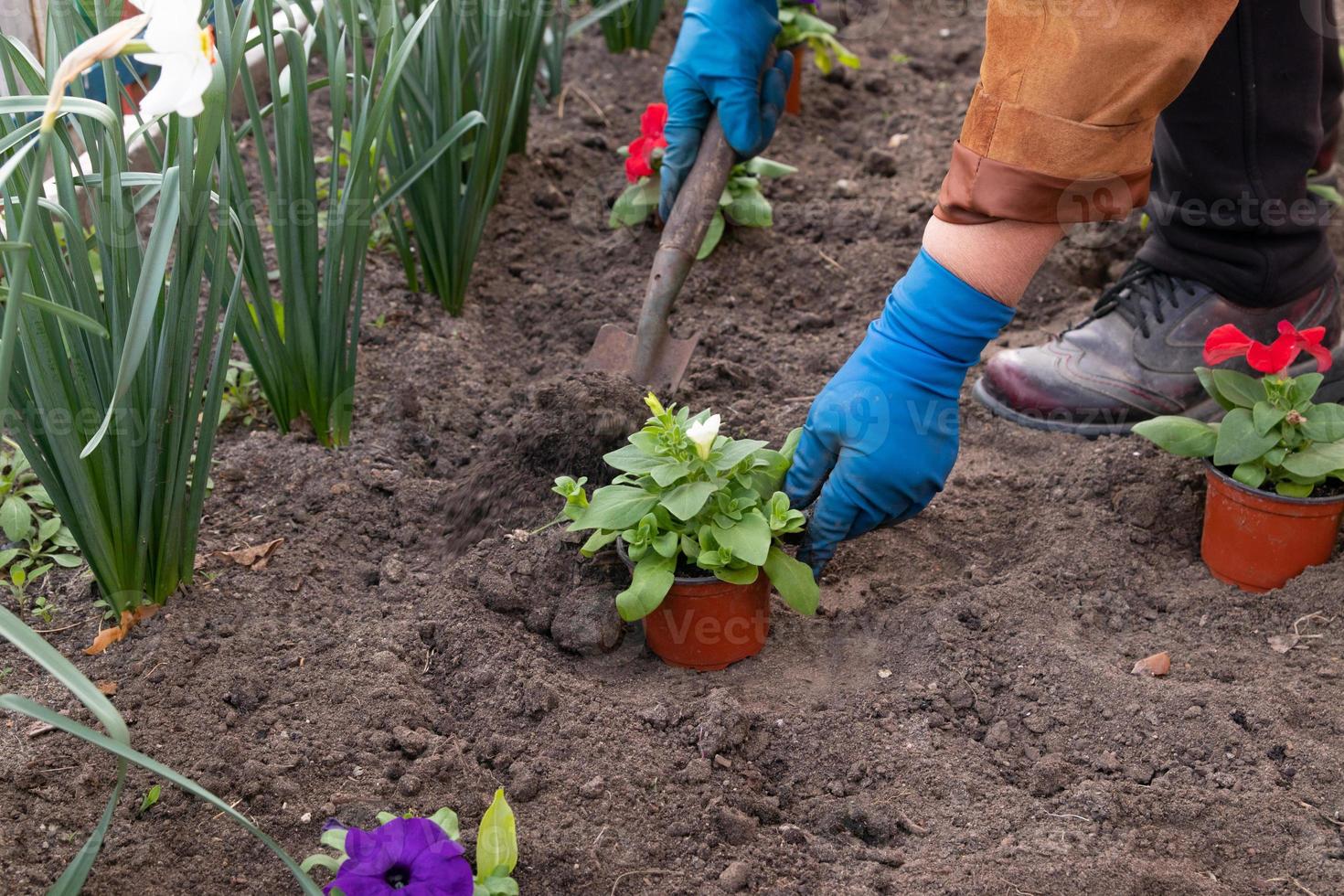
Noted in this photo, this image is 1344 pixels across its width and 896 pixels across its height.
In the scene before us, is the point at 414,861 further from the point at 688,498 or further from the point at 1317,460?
the point at 1317,460

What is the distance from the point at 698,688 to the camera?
5.32 ft

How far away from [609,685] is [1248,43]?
147cm

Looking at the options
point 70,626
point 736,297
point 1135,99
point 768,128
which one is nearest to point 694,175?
point 768,128

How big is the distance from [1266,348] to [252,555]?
1499 millimetres

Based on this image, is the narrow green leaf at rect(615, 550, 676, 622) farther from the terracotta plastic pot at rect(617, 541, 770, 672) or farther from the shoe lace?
the shoe lace

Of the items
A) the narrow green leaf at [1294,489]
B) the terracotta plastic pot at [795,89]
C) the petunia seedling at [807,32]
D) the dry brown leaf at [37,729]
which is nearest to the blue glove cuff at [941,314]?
the narrow green leaf at [1294,489]

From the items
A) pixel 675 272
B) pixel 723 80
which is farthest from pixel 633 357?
pixel 723 80

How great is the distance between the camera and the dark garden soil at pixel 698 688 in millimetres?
1339

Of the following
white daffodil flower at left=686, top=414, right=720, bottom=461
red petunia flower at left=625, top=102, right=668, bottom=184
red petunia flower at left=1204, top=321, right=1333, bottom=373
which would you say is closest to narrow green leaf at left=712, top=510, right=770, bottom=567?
white daffodil flower at left=686, top=414, right=720, bottom=461

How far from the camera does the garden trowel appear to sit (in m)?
2.13

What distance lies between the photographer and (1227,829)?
1.38 m

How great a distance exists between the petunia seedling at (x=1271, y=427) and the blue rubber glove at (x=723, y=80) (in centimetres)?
88

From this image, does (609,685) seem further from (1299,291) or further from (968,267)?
(1299,291)

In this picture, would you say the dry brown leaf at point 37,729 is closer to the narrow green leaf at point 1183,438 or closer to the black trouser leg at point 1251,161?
the narrow green leaf at point 1183,438
